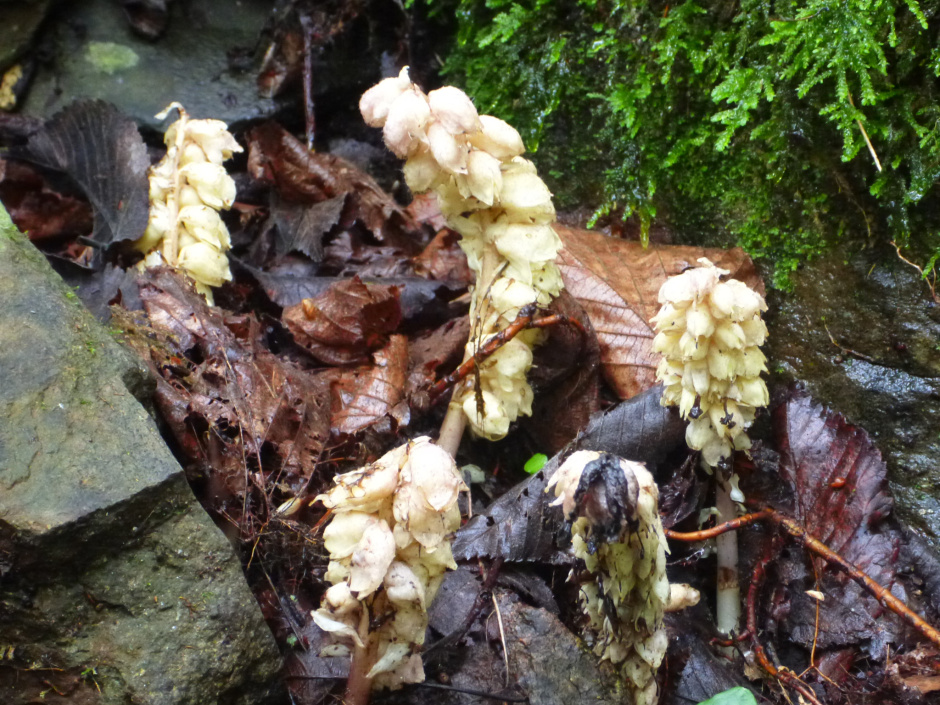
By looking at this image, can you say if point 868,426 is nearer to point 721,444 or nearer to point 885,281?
point 885,281

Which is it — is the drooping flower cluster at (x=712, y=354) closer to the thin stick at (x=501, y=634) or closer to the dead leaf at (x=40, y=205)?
the thin stick at (x=501, y=634)

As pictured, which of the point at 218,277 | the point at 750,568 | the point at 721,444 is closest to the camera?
the point at 721,444

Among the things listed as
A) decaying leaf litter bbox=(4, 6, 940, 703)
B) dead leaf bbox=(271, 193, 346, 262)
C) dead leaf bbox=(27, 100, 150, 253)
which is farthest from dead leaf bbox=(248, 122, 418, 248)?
dead leaf bbox=(27, 100, 150, 253)

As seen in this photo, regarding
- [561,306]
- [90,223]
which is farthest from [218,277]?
[561,306]

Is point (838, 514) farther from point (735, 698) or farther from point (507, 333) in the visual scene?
point (507, 333)

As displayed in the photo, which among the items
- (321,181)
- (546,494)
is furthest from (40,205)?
(546,494)

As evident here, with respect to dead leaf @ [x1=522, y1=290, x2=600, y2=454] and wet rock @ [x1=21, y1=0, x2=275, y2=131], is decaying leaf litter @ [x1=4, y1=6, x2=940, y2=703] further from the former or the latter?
wet rock @ [x1=21, y1=0, x2=275, y2=131]
